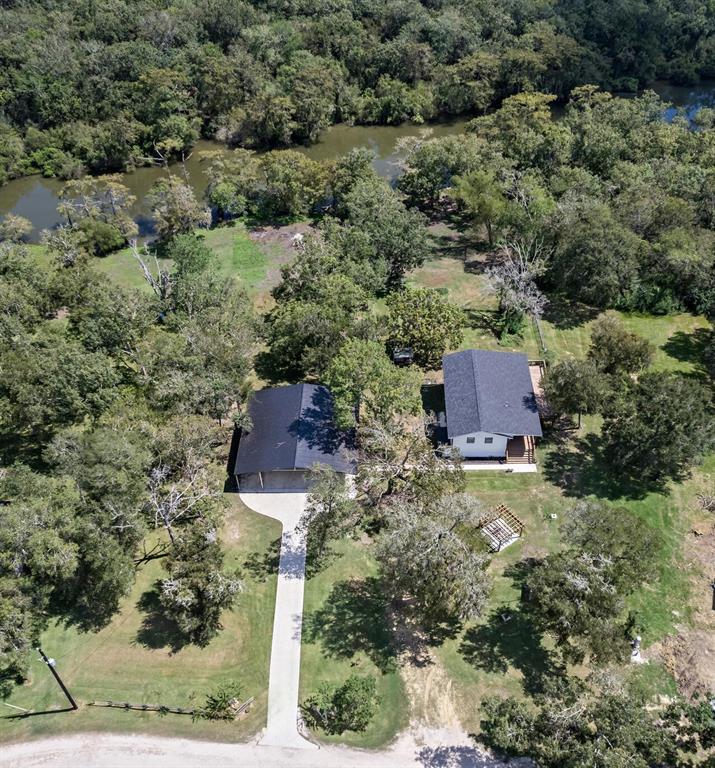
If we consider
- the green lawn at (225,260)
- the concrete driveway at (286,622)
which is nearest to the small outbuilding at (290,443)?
the concrete driveway at (286,622)

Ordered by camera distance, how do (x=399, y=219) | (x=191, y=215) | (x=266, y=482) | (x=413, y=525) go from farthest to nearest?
1. (x=191, y=215)
2. (x=399, y=219)
3. (x=266, y=482)
4. (x=413, y=525)

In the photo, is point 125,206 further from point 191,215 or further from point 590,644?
point 590,644

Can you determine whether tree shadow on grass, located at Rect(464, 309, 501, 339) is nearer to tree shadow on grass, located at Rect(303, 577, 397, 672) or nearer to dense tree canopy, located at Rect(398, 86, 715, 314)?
dense tree canopy, located at Rect(398, 86, 715, 314)

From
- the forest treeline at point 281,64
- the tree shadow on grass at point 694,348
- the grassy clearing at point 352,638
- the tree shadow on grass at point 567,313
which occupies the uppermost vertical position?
the forest treeline at point 281,64

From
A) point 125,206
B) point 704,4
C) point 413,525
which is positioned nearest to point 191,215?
point 125,206

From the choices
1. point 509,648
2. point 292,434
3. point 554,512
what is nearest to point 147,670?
point 292,434

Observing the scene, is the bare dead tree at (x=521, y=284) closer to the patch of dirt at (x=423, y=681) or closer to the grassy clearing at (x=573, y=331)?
the grassy clearing at (x=573, y=331)
